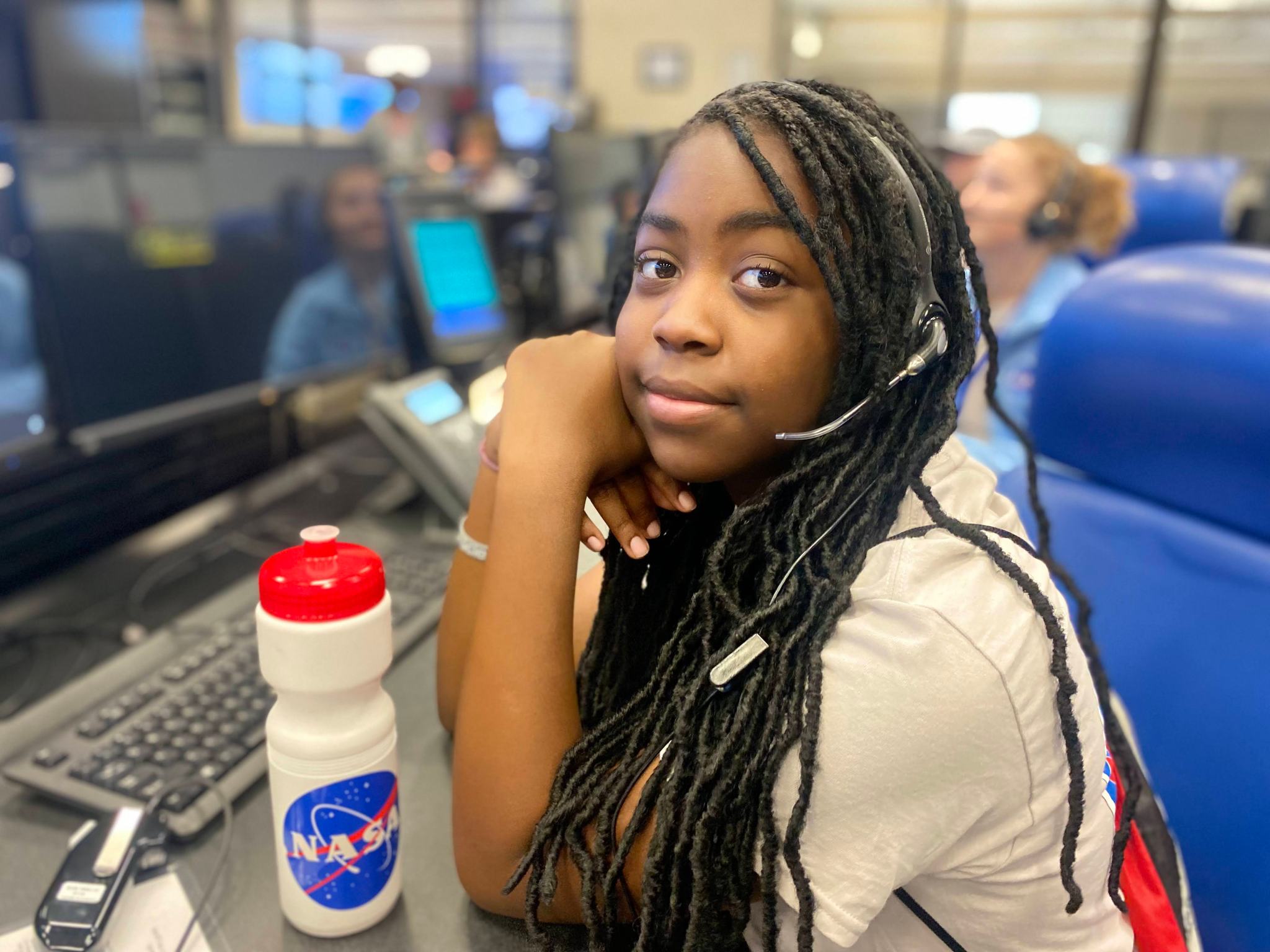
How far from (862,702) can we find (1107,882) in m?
0.25

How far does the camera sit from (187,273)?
1257mm

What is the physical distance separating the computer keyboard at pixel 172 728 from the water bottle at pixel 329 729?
0.16m

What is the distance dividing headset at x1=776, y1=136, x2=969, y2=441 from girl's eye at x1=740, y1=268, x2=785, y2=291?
89 millimetres

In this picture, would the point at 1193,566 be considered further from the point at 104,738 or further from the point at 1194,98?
the point at 1194,98

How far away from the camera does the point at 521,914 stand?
0.61m

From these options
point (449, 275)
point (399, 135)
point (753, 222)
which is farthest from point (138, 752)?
point (399, 135)

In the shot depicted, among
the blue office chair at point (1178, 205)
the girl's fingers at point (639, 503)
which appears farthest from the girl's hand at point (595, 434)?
the blue office chair at point (1178, 205)

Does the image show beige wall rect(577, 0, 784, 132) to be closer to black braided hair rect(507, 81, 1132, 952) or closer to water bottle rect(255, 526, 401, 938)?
black braided hair rect(507, 81, 1132, 952)

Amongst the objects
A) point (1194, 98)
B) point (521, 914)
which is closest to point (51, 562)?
point (521, 914)

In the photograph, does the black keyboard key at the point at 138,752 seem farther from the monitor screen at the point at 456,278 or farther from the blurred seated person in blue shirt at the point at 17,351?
the monitor screen at the point at 456,278

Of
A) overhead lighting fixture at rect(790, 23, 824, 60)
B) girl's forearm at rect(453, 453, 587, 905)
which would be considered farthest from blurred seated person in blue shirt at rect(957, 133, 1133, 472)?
overhead lighting fixture at rect(790, 23, 824, 60)

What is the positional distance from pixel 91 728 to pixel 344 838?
0.34 meters

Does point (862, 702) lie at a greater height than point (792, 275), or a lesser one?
lesser

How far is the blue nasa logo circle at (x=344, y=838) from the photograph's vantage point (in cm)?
55
